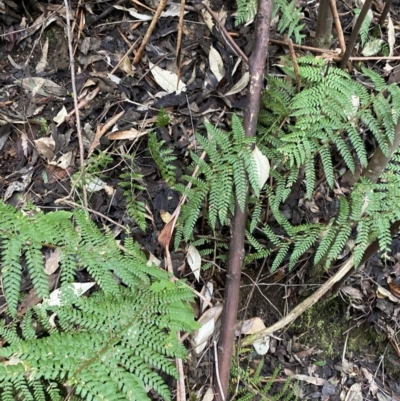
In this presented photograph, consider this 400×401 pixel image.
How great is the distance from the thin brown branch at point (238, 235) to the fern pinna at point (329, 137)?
0.14 meters

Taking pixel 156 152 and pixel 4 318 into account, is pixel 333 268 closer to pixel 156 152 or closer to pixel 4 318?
pixel 156 152

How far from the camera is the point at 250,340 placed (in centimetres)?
254

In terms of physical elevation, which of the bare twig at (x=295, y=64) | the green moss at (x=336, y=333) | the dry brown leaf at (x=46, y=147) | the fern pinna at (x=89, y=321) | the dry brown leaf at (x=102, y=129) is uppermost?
the bare twig at (x=295, y=64)

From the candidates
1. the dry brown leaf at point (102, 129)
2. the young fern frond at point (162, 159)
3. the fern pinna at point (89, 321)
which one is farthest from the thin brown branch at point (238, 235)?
the dry brown leaf at point (102, 129)

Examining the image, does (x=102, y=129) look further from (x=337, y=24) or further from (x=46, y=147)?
(x=337, y=24)

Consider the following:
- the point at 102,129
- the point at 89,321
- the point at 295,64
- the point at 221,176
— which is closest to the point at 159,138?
the point at 102,129

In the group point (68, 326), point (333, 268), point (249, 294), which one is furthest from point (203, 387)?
point (333, 268)

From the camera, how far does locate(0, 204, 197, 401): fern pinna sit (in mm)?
1774

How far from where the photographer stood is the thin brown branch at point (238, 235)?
2314 millimetres

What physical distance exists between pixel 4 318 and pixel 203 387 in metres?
1.14

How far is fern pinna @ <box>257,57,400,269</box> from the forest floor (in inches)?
13.7

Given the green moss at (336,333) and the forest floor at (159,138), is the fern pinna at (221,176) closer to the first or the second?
the forest floor at (159,138)

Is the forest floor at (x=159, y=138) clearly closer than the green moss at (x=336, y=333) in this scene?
Yes

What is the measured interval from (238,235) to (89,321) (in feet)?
2.98
